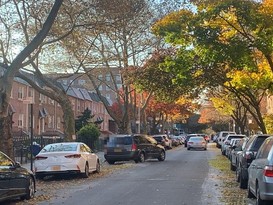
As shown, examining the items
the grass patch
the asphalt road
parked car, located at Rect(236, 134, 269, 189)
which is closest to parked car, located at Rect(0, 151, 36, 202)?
the asphalt road

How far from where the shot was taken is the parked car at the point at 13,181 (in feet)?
38.8

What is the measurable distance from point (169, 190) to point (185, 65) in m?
10.9

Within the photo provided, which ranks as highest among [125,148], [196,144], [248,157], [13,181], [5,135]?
[5,135]

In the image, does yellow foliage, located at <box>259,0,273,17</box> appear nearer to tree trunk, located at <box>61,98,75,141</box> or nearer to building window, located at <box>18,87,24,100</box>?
tree trunk, located at <box>61,98,75,141</box>

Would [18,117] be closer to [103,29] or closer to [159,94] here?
[159,94]

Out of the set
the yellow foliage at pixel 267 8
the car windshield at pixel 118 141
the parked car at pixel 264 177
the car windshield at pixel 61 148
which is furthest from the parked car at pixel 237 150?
the car windshield at pixel 118 141

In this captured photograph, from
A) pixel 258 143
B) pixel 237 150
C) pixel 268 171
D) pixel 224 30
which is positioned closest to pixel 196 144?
pixel 224 30

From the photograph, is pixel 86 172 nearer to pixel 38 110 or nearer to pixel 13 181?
pixel 13 181

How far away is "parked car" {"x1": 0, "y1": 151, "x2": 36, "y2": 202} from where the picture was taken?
38.8 ft

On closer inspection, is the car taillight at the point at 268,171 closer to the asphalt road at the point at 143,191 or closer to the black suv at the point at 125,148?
the asphalt road at the point at 143,191

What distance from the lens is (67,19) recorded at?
22766 mm

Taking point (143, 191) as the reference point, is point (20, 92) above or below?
above

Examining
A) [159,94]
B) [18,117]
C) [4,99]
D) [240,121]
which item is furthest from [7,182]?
[240,121]

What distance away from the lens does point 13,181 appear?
12.4 m
